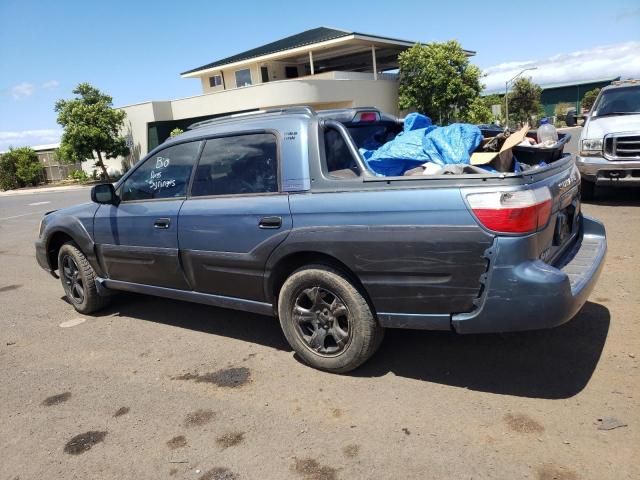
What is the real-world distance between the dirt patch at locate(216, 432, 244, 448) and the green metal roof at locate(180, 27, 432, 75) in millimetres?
33351

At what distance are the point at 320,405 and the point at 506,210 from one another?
1.64 metres

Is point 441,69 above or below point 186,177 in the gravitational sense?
above

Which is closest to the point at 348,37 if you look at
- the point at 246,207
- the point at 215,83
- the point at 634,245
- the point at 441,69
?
the point at 441,69

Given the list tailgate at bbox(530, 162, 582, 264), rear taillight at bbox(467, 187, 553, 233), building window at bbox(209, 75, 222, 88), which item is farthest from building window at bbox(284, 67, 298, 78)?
rear taillight at bbox(467, 187, 553, 233)

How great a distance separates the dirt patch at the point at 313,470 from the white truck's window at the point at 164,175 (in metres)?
2.46

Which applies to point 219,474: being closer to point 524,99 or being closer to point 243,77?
point 243,77

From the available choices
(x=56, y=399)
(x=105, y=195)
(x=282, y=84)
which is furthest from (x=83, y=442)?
(x=282, y=84)

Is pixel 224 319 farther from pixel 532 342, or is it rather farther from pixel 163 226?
pixel 532 342

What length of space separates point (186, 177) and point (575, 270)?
3023mm

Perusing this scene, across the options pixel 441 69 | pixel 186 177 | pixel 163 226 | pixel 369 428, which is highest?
pixel 441 69

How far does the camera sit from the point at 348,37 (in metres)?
33.4

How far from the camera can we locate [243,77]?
39.7 meters

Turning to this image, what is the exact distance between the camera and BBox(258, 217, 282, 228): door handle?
12.2 feet

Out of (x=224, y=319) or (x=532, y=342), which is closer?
(x=532, y=342)
